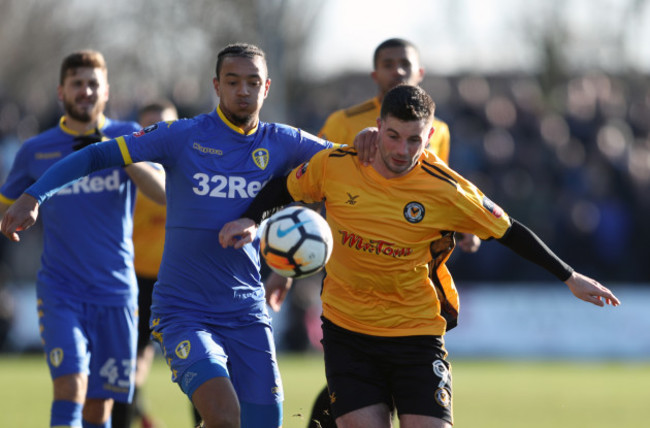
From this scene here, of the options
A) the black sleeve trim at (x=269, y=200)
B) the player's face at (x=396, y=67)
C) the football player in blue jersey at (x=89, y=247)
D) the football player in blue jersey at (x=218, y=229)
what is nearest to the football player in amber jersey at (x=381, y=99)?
the player's face at (x=396, y=67)

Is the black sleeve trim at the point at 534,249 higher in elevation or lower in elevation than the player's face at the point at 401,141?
lower

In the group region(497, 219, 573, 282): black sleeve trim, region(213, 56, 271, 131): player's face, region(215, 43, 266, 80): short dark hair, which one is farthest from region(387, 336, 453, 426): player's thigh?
region(215, 43, 266, 80): short dark hair

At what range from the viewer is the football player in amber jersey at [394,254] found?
642 centimetres

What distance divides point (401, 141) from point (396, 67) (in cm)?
228

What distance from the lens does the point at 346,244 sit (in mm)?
6691

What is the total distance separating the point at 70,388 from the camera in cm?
763

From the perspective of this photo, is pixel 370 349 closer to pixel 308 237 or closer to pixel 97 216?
pixel 308 237

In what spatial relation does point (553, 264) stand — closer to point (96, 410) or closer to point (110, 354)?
point (110, 354)

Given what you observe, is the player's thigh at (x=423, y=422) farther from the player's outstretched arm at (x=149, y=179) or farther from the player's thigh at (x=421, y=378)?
the player's outstretched arm at (x=149, y=179)

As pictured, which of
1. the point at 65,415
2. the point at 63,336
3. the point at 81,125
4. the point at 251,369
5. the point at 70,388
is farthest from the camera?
the point at 81,125

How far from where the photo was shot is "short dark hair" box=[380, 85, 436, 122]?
636 centimetres

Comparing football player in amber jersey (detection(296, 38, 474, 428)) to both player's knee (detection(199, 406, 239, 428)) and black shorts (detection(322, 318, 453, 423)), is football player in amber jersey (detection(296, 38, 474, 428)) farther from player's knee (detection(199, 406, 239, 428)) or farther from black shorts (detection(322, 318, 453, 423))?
player's knee (detection(199, 406, 239, 428))

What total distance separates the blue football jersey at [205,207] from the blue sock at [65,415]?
1.20 metres

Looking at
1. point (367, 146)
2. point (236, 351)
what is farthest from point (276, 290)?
point (367, 146)
